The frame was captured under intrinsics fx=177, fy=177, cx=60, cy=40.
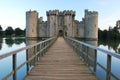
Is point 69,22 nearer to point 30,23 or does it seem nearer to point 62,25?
point 62,25

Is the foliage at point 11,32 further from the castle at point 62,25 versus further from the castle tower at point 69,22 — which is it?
the castle tower at point 69,22

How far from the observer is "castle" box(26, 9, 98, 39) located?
50.4m

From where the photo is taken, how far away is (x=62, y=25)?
176 ft

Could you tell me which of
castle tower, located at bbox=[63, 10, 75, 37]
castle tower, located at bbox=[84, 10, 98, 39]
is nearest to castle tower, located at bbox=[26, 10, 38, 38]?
castle tower, located at bbox=[63, 10, 75, 37]

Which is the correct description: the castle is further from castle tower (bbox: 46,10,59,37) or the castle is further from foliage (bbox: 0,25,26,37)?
foliage (bbox: 0,25,26,37)

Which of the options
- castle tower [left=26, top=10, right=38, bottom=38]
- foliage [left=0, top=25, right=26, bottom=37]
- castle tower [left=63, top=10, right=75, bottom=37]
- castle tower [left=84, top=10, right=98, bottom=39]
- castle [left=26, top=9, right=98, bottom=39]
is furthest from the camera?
foliage [left=0, top=25, right=26, bottom=37]

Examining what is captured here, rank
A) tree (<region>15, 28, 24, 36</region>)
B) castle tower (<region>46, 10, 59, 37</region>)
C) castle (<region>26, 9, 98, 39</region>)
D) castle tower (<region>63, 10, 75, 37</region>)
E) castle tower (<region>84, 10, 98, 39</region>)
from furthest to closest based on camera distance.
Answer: tree (<region>15, 28, 24, 36</region>), castle tower (<region>63, 10, 75, 37</region>), castle tower (<region>46, 10, 59, 37</region>), castle (<region>26, 9, 98, 39</region>), castle tower (<region>84, 10, 98, 39</region>)

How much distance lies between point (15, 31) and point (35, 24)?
37.6 metres

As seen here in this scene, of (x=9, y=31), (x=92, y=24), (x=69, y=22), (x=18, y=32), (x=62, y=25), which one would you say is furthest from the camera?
(x=18, y=32)

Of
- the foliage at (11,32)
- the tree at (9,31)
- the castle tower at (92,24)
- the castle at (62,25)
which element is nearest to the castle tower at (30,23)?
the castle at (62,25)

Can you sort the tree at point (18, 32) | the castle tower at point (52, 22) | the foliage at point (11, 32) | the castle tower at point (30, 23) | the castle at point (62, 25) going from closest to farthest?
1. the castle at point (62, 25)
2. the castle tower at point (30, 23)
3. the castle tower at point (52, 22)
4. the foliage at point (11, 32)
5. the tree at point (18, 32)

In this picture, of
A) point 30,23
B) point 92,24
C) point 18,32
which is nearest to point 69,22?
point 92,24

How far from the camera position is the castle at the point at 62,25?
50.4m

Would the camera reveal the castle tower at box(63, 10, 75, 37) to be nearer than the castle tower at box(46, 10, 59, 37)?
No
